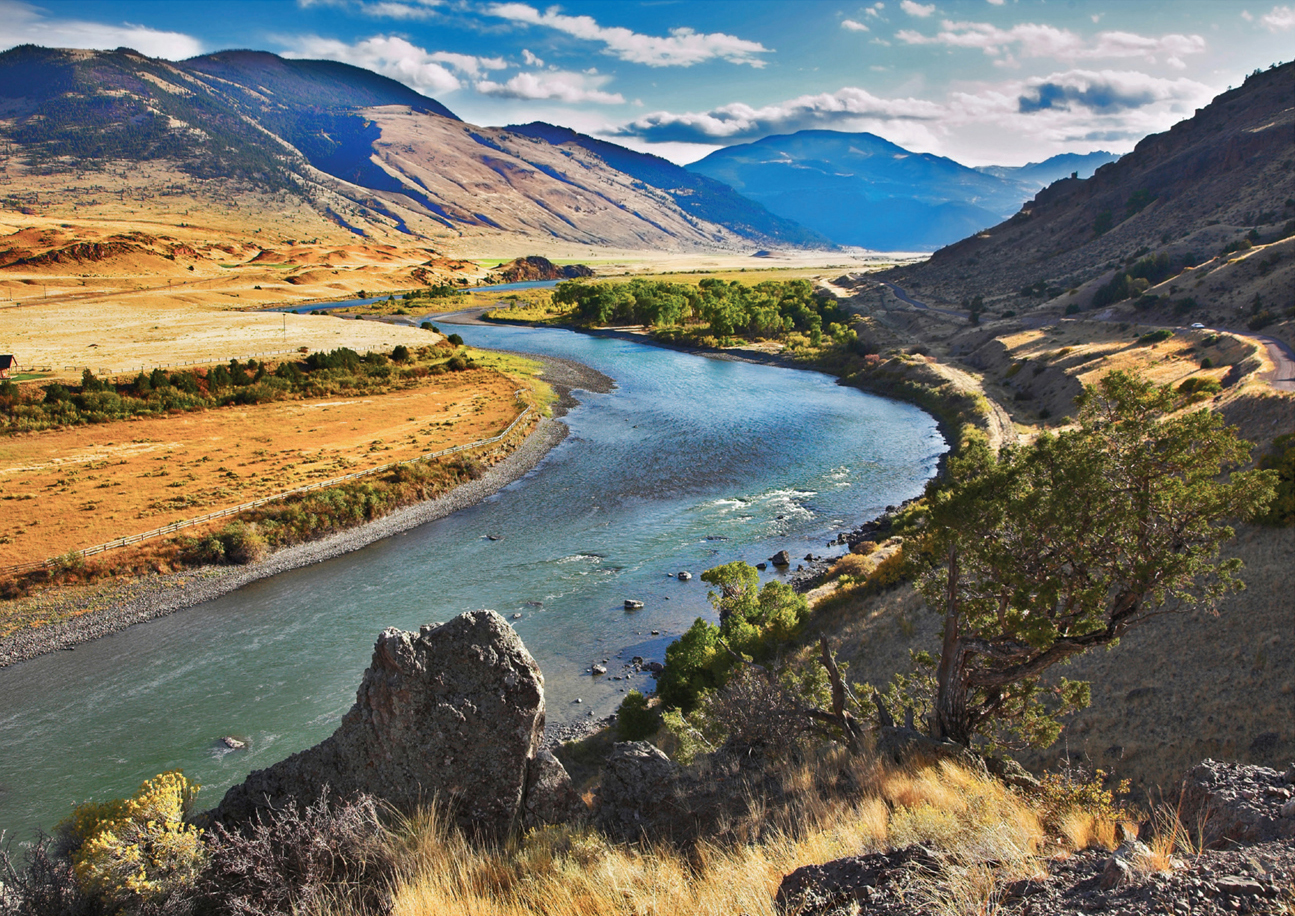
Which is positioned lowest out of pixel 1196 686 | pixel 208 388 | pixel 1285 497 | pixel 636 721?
pixel 636 721

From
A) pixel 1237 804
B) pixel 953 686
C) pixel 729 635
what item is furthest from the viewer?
pixel 729 635

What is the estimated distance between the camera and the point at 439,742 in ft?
36.0

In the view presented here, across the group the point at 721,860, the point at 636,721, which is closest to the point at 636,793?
the point at 721,860

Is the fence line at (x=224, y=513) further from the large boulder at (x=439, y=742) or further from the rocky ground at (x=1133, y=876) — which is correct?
the rocky ground at (x=1133, y=876)

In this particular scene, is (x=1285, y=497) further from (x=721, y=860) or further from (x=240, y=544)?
(x=240, y=544)

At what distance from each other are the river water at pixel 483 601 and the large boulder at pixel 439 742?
43.5 feet

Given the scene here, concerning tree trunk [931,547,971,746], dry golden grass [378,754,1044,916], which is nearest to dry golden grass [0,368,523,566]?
dry golden grass [378,754,1044,916]

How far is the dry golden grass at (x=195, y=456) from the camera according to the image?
1484 inches

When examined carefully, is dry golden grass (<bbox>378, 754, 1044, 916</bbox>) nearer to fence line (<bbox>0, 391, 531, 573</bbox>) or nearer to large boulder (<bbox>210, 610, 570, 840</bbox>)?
large boulder (<bbox>210, 610, 570, 840</bbox>)

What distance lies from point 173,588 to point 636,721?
83.3 feet

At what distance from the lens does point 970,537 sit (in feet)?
42.8

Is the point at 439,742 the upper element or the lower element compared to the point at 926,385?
lower

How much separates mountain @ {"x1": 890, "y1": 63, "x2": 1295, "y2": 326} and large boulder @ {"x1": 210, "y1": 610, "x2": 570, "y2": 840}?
76267 mm

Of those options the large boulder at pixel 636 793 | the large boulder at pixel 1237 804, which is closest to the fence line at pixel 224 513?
the large boulder at pixel 636 793
